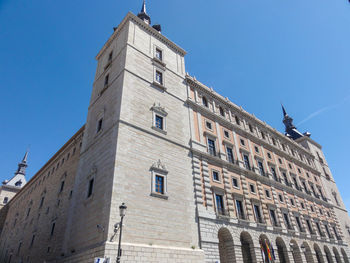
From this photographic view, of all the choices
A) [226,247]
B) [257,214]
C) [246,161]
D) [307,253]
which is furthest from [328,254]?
[226,247]

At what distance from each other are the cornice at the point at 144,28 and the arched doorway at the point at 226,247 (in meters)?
20.4

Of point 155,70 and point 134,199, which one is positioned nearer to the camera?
point 134,199

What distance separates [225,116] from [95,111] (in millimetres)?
15231

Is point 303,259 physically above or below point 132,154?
below

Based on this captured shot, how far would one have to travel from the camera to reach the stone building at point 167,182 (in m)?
17.2

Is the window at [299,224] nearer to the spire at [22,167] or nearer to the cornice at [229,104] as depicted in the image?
the cornice at [229,104]

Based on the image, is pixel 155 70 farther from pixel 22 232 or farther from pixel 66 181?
pixel 22 232

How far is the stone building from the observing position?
17188mm

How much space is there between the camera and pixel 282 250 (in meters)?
26.4

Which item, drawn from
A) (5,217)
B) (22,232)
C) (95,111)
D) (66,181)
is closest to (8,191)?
(5,217)

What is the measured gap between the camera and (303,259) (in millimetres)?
26953

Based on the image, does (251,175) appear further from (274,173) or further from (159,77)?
(159,77)

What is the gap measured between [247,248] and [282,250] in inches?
238

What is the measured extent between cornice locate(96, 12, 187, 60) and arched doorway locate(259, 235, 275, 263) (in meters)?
22.0
